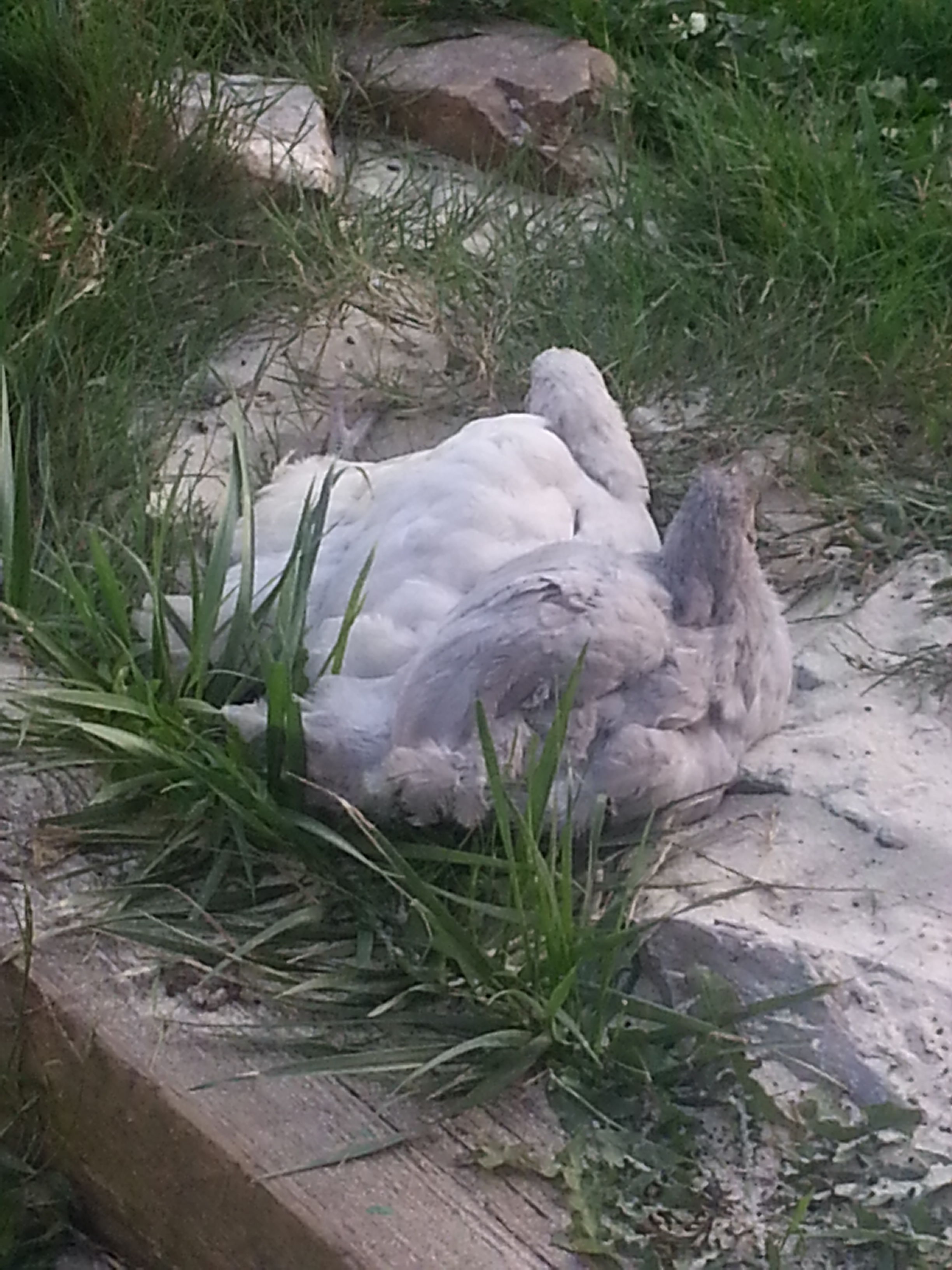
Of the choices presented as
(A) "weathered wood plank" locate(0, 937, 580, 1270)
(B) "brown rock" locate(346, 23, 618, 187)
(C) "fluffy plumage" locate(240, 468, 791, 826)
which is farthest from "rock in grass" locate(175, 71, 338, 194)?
(A) "weathered wood plank" locate(0, 937, 580, 1270)

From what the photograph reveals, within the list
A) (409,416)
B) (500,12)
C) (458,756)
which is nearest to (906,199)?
(409,416)

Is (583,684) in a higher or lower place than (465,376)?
lower

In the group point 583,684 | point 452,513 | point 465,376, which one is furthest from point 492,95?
point 583,684

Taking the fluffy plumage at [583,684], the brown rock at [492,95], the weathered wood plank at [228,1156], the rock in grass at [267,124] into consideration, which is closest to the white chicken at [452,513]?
the fluffy plumage at [583,684]

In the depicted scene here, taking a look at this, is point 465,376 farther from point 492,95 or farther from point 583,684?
point 583,684

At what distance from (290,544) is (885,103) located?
204 cm

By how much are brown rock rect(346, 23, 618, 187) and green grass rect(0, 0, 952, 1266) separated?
4.1 inches

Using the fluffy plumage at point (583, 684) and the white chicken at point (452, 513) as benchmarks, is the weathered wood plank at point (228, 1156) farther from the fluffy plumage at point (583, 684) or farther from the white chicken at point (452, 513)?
the white chicken at point (452, 513)

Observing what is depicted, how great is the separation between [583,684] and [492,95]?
231 cm

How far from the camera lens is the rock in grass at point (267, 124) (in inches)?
124

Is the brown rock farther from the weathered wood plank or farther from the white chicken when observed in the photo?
the weathered wood plank

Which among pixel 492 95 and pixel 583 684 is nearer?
pixel 583 684

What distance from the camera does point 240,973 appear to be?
1.67 m

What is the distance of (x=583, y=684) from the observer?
1706 millimetres
